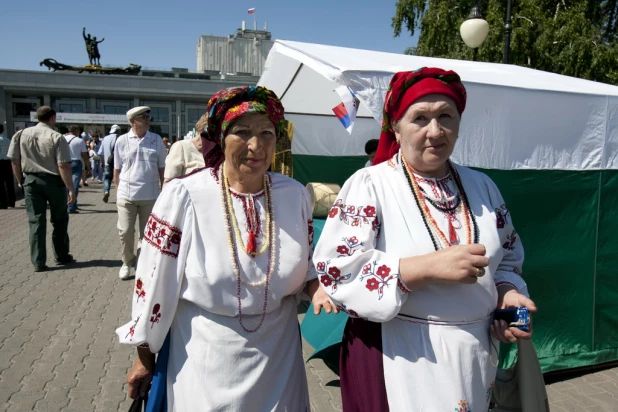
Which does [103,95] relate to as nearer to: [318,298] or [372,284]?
[318,298]

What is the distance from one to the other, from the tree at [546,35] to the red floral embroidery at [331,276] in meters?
15.9

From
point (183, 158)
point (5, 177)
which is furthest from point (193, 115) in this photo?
point (183, 158)

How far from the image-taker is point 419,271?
61.7 inches

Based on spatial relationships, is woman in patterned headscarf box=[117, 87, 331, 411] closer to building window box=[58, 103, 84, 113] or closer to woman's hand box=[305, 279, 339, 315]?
woman's hand box=[305, 279, 339, 315]

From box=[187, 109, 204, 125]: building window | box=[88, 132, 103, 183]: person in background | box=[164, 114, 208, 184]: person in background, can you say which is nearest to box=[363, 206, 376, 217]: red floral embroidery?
box=[164, 114, 208, 184]: person in background

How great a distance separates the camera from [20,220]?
10.4 m

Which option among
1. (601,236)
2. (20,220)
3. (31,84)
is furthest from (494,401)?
(31,84)

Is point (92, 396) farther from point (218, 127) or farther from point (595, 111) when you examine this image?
point (595, 111)

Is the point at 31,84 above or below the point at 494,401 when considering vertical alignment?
above

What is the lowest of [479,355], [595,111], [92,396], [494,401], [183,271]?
[92,396]

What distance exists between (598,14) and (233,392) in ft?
63.0

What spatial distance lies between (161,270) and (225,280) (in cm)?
23

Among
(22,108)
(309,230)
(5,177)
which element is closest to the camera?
(309,230)

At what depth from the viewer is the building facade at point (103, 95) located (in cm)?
3547
